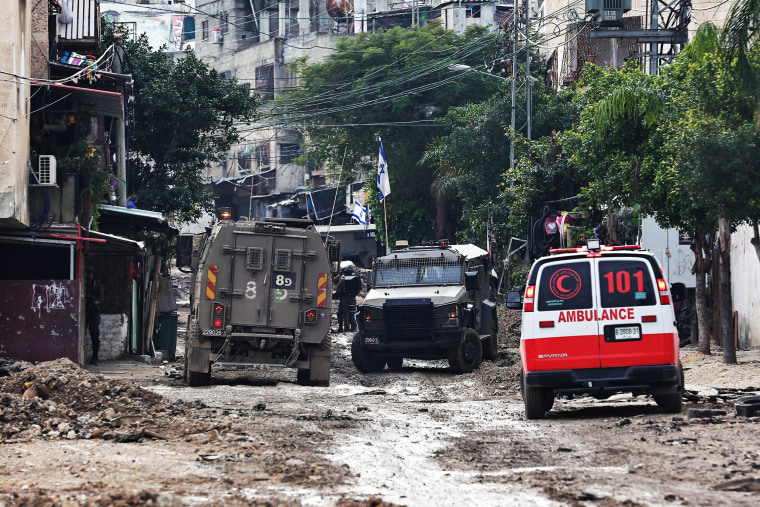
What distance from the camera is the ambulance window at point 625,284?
13.2 meters

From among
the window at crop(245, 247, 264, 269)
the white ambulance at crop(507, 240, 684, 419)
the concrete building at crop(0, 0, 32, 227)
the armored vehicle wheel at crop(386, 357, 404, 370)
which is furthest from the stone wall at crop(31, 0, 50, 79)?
Result: the white ambulance at crop(507, 240, 684, 419)

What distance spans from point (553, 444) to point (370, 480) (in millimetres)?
2828

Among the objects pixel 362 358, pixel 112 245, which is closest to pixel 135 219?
pixel 112 245

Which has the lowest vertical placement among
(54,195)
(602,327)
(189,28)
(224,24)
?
(602,327)

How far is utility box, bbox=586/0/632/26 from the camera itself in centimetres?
2952

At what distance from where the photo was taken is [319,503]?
7719mm

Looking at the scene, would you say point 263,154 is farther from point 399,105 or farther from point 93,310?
point 93,310

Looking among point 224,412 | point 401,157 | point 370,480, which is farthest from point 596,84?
point 401,157

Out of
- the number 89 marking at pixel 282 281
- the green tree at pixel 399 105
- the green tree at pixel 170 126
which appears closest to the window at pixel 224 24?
the green tree at pixel 399 105

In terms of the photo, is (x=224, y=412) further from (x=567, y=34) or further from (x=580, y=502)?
(x=567, y=34)

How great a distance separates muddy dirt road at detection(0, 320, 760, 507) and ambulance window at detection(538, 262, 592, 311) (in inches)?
56.5

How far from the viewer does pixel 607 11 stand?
29922 mm

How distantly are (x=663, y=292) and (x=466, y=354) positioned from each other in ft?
33.0

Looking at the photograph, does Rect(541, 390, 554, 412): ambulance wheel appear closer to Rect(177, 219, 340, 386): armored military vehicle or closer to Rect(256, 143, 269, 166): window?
Rect(177, 219, 340, 386): armored military vehicle
